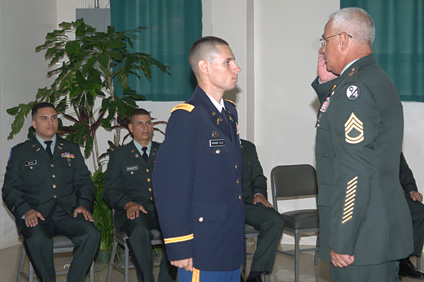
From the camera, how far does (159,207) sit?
2.26 m

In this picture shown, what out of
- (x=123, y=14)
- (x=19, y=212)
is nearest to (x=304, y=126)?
(x=123, y=14)

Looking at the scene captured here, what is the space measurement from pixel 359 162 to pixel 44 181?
305cm

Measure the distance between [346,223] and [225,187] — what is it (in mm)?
531

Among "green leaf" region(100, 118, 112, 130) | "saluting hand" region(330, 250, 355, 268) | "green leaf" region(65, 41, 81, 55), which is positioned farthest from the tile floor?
"saluting hand" region(330, 250, 355, 268)

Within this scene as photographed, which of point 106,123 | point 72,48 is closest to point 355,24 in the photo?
point 106,123

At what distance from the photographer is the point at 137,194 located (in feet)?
15.2

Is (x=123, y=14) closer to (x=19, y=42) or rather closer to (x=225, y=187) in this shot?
(x=19, y=42)

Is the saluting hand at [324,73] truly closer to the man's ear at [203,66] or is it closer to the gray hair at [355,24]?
the gray hair at [355,24]

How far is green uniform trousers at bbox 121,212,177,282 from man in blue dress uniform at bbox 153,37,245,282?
5.99 feet

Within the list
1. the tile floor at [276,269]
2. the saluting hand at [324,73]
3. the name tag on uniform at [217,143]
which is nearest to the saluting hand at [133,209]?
the tile floor at [276,269]

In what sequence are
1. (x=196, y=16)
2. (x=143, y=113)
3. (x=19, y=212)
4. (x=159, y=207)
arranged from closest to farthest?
(x=159, y=207)
(x=19, y=212)
(x=143, y=113)
(x=196, y=16)

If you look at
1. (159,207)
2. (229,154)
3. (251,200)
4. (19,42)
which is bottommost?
(251,200)

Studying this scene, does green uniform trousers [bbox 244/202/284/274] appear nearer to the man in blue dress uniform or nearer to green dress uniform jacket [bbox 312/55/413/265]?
the man in blue dress uniform

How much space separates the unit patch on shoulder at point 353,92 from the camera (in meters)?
2.09
